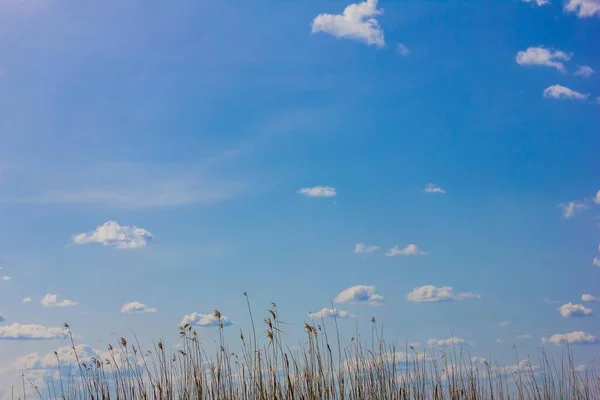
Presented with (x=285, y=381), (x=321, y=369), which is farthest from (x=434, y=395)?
(x=285, y=381)

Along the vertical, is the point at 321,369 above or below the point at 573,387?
above

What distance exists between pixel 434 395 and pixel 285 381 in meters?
2.04

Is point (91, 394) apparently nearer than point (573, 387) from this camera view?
Yes

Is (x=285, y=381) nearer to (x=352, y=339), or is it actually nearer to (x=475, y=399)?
(x=352, y=339)

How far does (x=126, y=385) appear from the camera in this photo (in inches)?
252

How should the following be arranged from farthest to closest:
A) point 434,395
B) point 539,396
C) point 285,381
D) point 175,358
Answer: point 539,396
point 434,395
point 175,358
point 285,381

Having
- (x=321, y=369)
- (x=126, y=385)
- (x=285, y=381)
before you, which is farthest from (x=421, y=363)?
(x=126, y=385)

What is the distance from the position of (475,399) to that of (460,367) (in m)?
0.41

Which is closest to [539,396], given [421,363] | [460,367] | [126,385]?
[460,367]

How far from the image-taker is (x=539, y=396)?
25.4 ft

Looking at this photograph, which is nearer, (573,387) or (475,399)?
(475,399)

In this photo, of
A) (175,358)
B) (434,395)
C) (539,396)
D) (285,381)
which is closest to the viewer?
(285,381)

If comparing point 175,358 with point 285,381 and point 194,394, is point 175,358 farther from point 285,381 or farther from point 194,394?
point 285,381

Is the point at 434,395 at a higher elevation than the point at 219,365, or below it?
below
